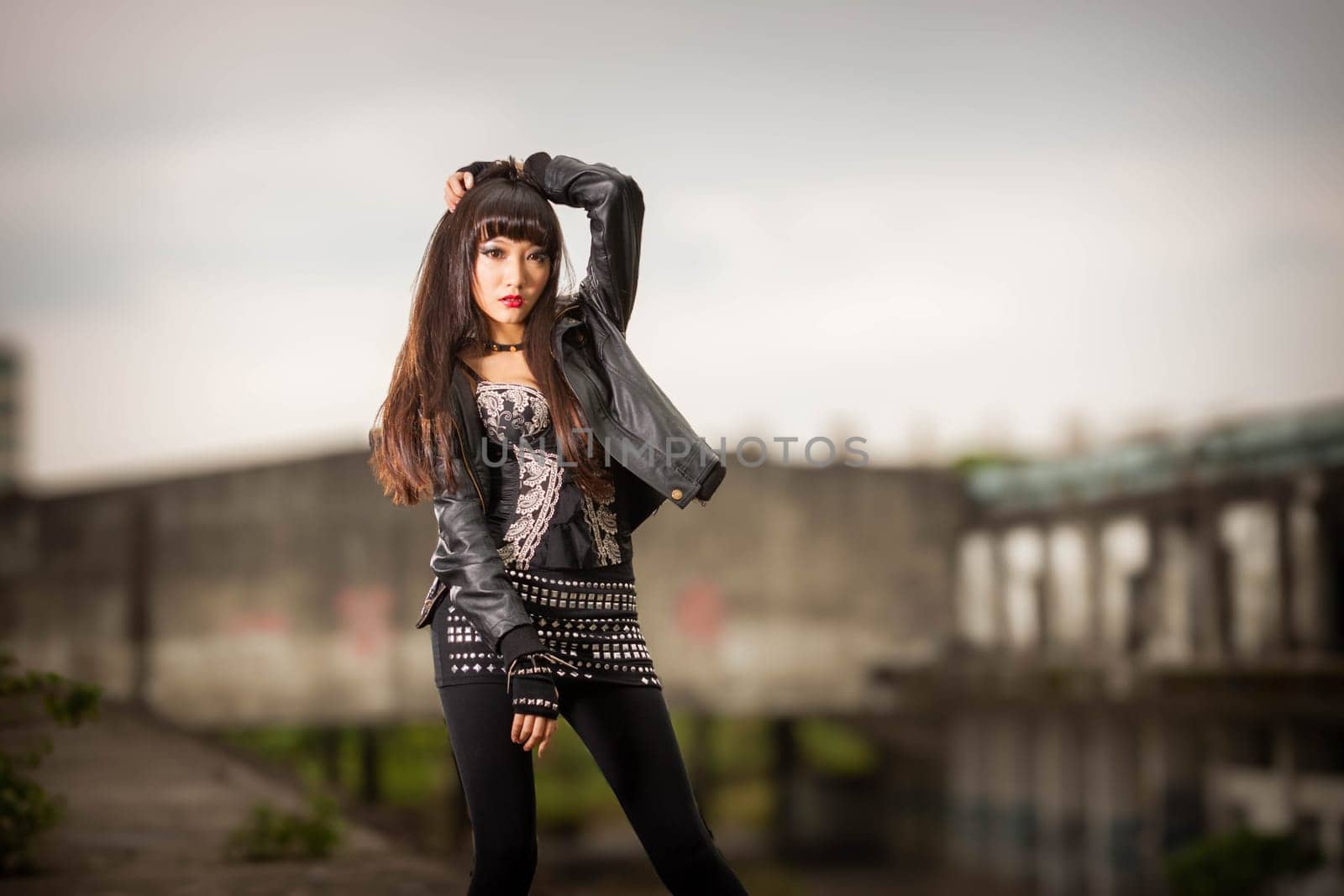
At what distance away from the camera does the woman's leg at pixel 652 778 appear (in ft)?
5.74

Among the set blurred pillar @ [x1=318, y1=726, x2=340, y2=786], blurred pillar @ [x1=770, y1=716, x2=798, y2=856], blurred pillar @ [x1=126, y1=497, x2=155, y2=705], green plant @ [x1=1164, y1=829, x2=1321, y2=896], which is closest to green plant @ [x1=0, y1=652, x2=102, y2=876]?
blurred pillar @ [x1=126, y1=497, x2=155, y2=705]

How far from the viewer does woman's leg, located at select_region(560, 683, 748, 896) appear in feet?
5.74

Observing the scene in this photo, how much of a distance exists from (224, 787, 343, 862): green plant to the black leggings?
1941 mm

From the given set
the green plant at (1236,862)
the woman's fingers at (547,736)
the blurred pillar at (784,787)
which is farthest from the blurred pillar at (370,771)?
the woman's fingers at (547,736)

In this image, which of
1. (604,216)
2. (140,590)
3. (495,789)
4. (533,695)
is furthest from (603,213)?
(140,590)

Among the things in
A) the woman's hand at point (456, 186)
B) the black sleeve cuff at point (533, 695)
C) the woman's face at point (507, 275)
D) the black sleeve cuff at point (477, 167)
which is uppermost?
the black sleeve cuff at point (477, 167)

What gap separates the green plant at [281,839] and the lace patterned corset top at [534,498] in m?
2.03

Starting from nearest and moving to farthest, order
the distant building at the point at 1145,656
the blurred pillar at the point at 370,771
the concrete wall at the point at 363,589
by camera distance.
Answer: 1. the distant building at the point at 1145,656
2. the concrete wall at the point at 363,589
3. the blurred pillar at the point at 370,771

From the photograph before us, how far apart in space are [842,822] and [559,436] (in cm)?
1634

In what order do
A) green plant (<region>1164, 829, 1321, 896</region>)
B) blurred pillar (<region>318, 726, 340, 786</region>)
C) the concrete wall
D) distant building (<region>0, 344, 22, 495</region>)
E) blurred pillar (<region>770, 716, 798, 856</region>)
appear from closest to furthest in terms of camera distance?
distant building (<region>0, 344, 22, 495</region>) < green plant (<region>1164, 829, 1321, 896</region>) < the concrete wall < blurred pillar (<region>318, 726, 340, 786</region>) < blurred pillar (<region>770, 716, 798, 856</region>)

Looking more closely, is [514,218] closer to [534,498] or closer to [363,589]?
[534,498]

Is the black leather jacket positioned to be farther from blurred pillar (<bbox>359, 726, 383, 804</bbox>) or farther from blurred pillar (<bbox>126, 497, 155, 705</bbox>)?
blurred pillar (<bbox>359, 726, 383, 804</bbox>)

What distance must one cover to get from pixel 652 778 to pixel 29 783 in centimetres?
228

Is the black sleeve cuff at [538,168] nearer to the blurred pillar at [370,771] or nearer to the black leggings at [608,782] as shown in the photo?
the black leggings at [608,782]
